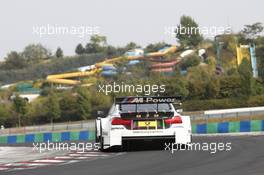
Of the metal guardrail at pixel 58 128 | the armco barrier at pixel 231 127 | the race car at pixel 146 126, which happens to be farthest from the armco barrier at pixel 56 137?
the race car at pixel 146 126

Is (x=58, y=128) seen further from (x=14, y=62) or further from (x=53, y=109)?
(x=14, y=62)

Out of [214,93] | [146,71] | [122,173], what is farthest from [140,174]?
[146,71]

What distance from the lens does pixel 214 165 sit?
32.3 ft

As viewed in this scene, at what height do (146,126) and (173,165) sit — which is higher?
(146,126)

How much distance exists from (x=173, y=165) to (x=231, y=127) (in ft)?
54.1

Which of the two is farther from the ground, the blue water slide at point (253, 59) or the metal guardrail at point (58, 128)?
the blue water slide at point (253, 59)

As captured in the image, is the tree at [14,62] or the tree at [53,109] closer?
the tree at [53,109]

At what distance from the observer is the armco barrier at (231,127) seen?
994 inches

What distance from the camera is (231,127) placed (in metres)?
26.2

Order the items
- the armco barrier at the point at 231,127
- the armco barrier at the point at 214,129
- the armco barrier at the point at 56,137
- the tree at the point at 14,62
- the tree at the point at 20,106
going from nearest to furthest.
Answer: the armco barrier at the point at 231,127 → the armco barrier at the point at 214,129 → the armco barrier at the point at 56,137 → the tree at the point at 20,106 → the tree at the point at 14,62

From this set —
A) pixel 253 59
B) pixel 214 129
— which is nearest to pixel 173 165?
pixel 214 129

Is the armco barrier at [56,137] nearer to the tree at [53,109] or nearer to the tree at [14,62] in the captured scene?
the tree at [53,109]

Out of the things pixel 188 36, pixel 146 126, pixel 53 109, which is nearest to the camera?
pixel 146 126

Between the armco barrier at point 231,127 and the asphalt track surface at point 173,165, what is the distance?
1259 centimetres
